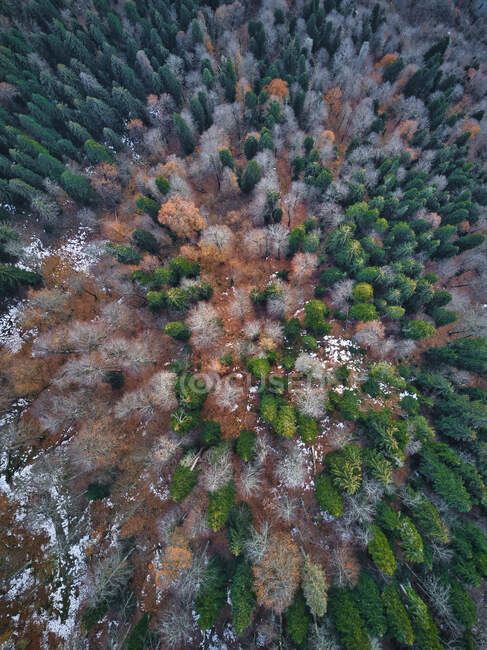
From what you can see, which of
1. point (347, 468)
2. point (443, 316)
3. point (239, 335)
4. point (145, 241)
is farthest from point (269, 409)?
point (145, 241)

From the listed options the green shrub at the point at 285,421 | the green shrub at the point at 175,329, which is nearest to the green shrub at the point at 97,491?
the green shrub at the point at 175,329

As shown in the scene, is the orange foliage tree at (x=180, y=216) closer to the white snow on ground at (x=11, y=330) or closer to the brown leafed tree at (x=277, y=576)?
the white snow on ground at (x=11, y=330)

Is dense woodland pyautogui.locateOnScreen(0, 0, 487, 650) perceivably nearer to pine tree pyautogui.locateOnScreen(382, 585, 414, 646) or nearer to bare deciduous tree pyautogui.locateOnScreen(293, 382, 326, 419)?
pine tree pyautogui.locateOnScreen(382, 585, 414, 646)

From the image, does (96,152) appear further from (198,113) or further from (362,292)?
(362,292)

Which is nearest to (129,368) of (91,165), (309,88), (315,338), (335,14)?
(315,338)

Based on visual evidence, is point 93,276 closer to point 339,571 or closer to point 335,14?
point 339,571
